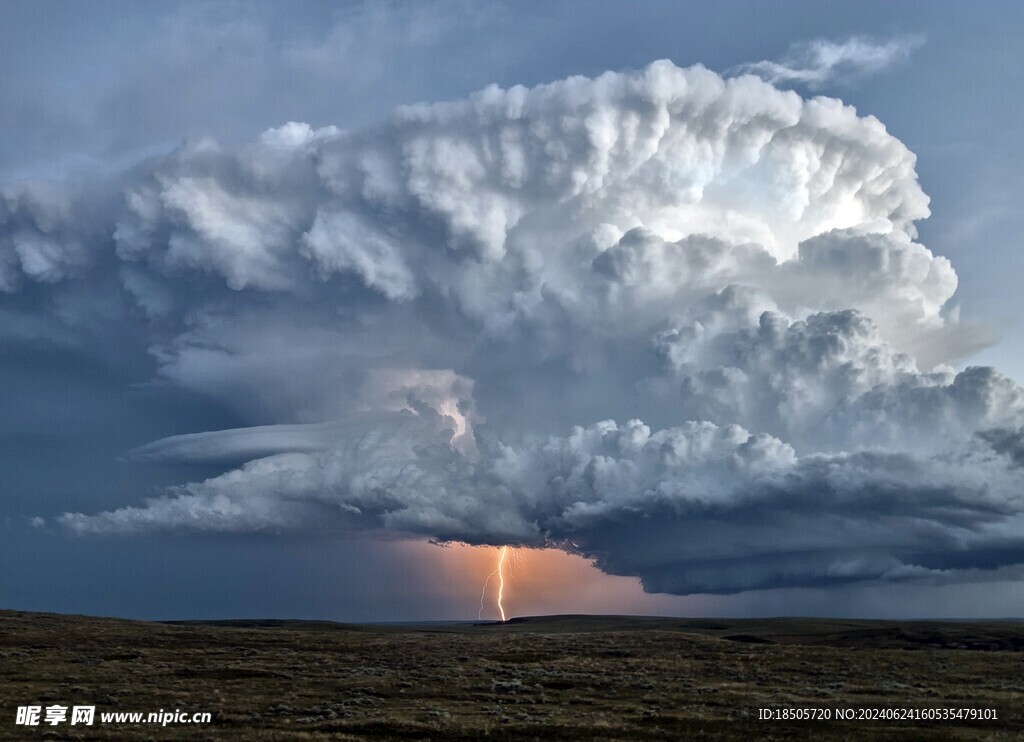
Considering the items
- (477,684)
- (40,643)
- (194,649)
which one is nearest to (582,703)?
(477,684)

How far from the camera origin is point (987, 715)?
149 feet

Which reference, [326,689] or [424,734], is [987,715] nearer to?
[424,734]

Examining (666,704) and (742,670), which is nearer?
(666,704)

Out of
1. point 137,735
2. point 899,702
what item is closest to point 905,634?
point 899,702

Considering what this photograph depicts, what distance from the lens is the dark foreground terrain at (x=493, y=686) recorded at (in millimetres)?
42094

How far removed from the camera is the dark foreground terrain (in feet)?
138

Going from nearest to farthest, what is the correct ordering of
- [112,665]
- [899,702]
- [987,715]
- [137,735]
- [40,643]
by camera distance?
[137,735]
[987,715]
[899,702]
[112,665]
[40,643]

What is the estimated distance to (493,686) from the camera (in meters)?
58.5

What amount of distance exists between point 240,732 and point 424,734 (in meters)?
9.67

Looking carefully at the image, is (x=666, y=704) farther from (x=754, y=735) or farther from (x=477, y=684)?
(x=477, y=684)

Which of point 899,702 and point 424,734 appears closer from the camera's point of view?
point 424,734

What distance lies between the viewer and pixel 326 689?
186ft

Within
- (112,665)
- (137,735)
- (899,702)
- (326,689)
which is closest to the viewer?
(137,735)

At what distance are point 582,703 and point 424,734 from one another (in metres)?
14.2
